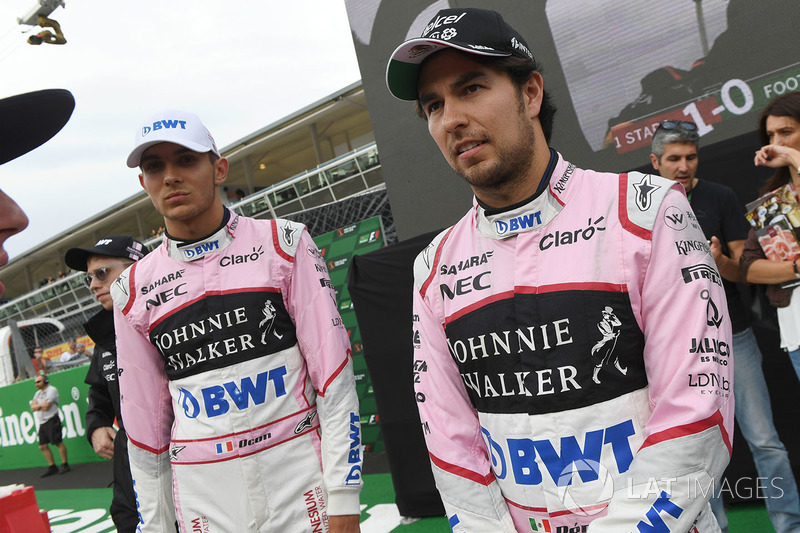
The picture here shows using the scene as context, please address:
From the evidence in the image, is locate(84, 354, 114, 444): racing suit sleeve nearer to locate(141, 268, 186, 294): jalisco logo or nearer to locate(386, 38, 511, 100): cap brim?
locate(141, 268, 186, 294): jalisco logo

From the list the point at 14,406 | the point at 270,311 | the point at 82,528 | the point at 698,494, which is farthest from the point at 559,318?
the point at 14,406

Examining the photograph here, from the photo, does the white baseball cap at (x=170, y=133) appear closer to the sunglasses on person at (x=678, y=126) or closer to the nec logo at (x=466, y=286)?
the nec logo at (x=466, y=286)

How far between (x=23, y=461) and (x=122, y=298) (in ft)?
37.0

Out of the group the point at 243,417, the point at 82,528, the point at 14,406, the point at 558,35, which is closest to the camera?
the point at 243,417

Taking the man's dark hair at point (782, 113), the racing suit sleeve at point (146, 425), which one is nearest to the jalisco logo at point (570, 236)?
the racing suit sleeve at point (146, 425)

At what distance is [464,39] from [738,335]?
2.06m

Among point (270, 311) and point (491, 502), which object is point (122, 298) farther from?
point (491, 502)

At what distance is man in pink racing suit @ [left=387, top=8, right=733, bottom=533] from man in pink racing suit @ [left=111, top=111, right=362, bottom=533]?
64 centimetres

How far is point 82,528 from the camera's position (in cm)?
→ 602

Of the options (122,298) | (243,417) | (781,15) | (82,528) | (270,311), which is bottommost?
(82,528)

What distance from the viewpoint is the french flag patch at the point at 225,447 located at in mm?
1935

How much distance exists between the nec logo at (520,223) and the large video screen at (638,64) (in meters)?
3.45

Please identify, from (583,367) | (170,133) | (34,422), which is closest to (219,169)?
(170,133)

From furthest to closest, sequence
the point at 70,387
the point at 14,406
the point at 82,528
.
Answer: the point at 14,406 → the point at 70,387 → the point at 82,528
